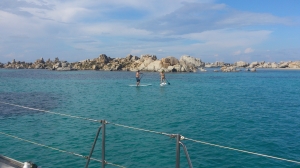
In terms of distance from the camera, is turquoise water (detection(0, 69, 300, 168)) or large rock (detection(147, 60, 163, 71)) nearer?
turquoise water (detection(0, 69, 300, 168))

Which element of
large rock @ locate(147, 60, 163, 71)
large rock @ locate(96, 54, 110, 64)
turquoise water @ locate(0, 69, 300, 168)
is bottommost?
turquoise water @ locate(0, 69, 300, 168)

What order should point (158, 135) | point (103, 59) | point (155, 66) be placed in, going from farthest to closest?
point (103, 59) → point (155, 66) → point (158, 135)

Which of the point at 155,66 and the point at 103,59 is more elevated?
the point at 103,59

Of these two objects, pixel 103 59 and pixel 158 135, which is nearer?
pixel 158 135

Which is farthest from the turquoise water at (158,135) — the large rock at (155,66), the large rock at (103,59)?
the large rock at (103,59)

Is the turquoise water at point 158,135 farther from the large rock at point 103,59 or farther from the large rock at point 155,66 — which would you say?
the large rock at point 103,59

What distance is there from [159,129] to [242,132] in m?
6.31

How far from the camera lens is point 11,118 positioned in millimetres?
23391

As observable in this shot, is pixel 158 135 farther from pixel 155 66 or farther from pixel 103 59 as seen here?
pixel 103 59

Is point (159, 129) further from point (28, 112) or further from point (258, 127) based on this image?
point (28, 112)

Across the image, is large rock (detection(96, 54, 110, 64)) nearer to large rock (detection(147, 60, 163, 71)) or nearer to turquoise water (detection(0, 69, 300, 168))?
large rock (detection(147, 60, 163, 71))

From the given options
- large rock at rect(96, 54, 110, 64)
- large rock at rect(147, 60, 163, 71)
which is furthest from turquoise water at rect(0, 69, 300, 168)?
large rock at rect(96, 54, 110, 64)

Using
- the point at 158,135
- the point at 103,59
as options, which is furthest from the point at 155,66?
the point at 158,135

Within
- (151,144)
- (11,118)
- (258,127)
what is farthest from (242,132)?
(11,118)
